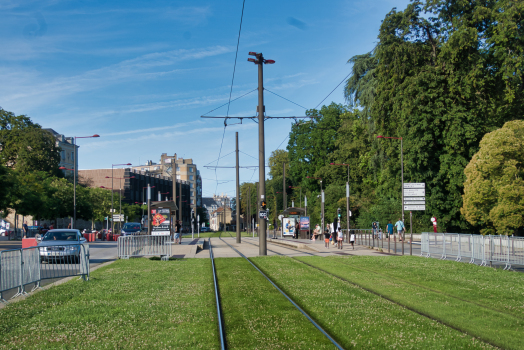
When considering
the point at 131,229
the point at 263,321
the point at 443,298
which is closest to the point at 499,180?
the point at 443,298

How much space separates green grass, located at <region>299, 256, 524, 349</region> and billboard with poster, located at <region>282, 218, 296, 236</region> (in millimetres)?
31841

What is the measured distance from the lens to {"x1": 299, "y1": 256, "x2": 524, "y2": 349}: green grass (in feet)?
25.3

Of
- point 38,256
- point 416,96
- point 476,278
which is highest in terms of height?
point 416,96

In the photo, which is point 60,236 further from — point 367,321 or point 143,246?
point 367,321

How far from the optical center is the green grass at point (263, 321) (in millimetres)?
6848

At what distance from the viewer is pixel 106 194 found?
275ft

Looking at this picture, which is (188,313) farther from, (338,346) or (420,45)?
(420,45)

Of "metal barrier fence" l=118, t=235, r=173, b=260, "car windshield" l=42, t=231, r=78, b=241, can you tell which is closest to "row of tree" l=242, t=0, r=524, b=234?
"metal barrier fence" l=118, t=235, r=173, b=260

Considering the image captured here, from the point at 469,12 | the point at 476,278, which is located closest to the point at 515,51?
the point at 469,12

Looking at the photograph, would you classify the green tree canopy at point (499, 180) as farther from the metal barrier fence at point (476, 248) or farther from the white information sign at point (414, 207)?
the metal barrier fence at point (476, 248)

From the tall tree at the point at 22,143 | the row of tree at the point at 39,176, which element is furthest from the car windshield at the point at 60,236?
the tall tree at the point at 22,143

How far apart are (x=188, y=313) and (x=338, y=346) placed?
11.0ft

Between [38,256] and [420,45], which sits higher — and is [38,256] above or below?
below

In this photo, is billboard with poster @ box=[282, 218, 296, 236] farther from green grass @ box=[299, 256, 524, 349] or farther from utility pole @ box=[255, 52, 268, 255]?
green grass @ box=[299, 256, 524, 349]
